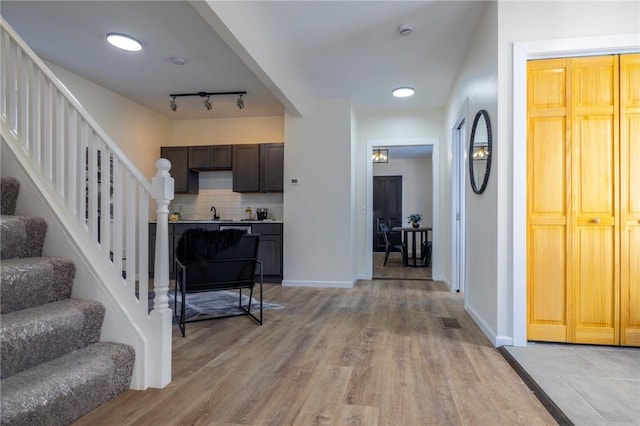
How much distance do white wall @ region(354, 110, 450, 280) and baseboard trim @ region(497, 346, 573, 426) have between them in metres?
3.16

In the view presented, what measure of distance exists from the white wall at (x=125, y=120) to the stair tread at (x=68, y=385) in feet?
11.7

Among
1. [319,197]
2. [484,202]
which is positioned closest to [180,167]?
[319,197]

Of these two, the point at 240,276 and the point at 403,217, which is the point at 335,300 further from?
the point at 403,217

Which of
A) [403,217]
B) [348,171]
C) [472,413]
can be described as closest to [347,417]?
[472,413]

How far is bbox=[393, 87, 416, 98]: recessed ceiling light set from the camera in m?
4.57

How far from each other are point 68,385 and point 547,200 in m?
2.94

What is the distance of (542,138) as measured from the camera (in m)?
2.54

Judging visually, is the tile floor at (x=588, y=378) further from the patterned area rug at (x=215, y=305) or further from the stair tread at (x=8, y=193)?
the stair tread at (x=8, y=193)

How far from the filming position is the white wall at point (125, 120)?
4.26 metres

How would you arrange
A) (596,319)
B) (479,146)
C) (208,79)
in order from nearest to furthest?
(596,319) < (479,146) < (208,79)

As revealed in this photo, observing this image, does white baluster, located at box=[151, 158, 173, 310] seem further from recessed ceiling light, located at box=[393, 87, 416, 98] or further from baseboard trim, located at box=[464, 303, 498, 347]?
recessed ceiling light, located at box=[393, 87, 416, 98]

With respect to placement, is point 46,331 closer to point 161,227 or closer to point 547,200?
point 161,227

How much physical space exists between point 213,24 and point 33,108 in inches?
48.0

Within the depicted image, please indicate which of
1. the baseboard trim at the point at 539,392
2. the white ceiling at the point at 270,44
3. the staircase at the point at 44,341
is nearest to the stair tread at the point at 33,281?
the staircase at the point at 44,341
